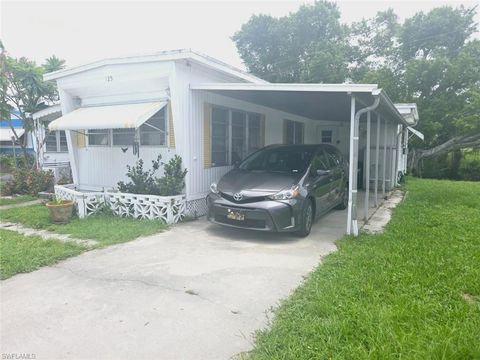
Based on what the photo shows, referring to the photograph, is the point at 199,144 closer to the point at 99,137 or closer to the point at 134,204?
the point at 134,204

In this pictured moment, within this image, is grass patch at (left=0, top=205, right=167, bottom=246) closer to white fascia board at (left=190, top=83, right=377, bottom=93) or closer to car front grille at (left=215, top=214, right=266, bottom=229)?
car front grille at (left=215, top=214, right=266, bottom=229)

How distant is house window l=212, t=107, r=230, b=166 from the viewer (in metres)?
7.97

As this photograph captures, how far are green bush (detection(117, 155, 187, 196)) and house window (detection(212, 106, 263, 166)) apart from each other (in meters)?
1.28

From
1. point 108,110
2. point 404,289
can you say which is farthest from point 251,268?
point 108,110

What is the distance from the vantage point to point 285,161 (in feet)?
22.3

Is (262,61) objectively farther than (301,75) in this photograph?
Yes

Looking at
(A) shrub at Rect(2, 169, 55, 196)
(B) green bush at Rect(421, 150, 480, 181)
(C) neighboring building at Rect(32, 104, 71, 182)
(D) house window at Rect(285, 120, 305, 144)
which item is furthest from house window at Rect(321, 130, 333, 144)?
(A) shrub at Rect(2, 169, 55, 196)

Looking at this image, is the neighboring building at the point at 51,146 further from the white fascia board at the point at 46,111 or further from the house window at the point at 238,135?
the house window at the point at 238,135

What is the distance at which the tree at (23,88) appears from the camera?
10812 millimetres

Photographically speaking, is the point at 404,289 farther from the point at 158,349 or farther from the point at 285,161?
the point at 285,161

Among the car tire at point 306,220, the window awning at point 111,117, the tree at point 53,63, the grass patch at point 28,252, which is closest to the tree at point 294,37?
the tree at point 53,63

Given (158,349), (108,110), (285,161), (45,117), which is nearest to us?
(158,349)

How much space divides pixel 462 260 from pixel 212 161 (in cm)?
525

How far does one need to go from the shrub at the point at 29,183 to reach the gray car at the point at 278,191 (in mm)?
6935
